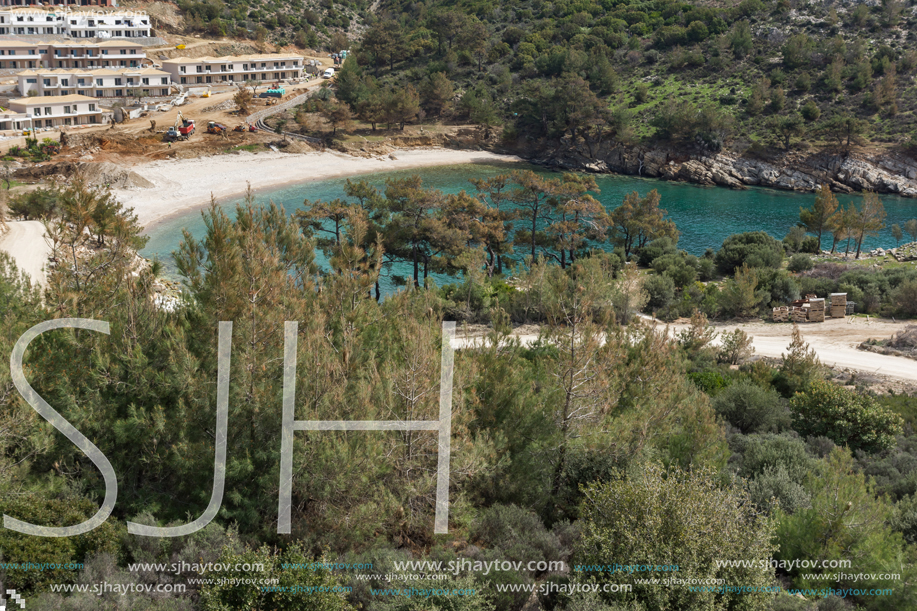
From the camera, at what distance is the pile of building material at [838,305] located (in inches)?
1049

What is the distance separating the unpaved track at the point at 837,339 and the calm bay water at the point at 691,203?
20.7m

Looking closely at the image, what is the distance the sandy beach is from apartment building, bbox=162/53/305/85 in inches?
916

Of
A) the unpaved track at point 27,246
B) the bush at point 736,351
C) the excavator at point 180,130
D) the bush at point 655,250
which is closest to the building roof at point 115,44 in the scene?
the excavator at point 180,130

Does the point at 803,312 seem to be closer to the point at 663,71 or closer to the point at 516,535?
the point at 516,535

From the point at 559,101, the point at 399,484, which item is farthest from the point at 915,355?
the point at 559,101

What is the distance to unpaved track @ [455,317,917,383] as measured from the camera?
20938 millimetres

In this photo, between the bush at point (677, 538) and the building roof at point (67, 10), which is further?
the building roof at point (67, 10)

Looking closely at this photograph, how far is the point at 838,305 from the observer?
1051 inches

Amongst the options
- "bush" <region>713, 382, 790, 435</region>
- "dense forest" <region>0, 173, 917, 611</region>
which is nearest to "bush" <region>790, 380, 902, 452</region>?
"bush" <region>713, 382, 790, 435</region>

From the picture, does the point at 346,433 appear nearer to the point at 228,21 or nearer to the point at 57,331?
the point at 57,331

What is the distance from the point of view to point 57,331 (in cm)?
1074

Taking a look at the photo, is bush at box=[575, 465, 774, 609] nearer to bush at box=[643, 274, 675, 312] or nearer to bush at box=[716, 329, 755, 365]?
bush at box=[716, 329, 755, 365]

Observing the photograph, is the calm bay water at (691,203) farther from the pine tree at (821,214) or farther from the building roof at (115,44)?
the building roof at (115,44)

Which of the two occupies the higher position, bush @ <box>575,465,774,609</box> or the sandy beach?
the sandy beach
